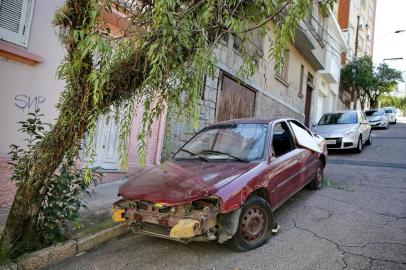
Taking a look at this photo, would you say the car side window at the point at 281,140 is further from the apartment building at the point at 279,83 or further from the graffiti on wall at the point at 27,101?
the graffiti on wall at the point at 27,101

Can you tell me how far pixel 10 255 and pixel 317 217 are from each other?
407 cm

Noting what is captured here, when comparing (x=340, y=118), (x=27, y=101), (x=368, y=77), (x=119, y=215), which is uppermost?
(x=368, y=77)

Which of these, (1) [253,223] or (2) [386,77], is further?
(2) [386,77]

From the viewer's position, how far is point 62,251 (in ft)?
13.5

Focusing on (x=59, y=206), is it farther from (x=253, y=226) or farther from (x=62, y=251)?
(x=253, y=226)

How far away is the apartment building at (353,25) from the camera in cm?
2725

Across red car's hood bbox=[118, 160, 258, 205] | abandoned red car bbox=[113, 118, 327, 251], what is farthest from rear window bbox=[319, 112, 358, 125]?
red car's hood bbox=[118, 160, 258, 205]

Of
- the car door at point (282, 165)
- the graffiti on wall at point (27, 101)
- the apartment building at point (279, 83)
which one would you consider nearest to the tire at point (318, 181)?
the car door at point (282, 165)

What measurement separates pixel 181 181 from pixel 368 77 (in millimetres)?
27787

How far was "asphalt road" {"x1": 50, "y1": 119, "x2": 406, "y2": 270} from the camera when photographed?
3.89m

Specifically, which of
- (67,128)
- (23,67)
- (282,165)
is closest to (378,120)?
(282,165)

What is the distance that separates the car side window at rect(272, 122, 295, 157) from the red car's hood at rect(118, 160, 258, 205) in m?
1.00

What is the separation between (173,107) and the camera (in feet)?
12.3

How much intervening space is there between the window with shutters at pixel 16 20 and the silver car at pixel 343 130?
9890 mm
